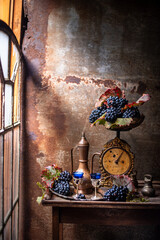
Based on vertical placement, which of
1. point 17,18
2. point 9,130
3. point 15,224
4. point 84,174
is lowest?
point 15,224

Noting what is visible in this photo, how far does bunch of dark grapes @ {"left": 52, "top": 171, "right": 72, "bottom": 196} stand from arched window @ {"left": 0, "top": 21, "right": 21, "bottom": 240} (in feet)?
1.35

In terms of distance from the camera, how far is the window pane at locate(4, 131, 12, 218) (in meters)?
1.84

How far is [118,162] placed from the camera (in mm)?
1850

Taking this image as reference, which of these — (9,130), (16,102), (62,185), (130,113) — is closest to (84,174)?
(62,185)

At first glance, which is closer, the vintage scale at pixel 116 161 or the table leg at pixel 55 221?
the table leg at pixel 55 221

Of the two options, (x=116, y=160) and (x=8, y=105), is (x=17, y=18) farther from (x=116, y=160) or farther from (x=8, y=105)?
(x=116, y=160)

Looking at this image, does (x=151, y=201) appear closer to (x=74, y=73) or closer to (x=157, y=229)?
(x=157, y=229)

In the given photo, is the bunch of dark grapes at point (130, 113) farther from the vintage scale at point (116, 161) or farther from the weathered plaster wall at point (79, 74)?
the weathered plaster wall at point (79, 74)

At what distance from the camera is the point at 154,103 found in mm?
2363

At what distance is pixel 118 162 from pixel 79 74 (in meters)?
1.01

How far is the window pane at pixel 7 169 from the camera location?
6.03ft

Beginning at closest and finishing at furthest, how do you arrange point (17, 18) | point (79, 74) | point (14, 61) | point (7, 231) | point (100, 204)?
point (100, 204) < point (7, 231) < point (14, 61) < point (17, 18) < point (79, 74)

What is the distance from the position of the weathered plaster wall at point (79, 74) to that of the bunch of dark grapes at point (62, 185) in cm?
55

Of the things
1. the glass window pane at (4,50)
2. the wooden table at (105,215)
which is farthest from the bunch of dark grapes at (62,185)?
the glass window pane at (4,50)
